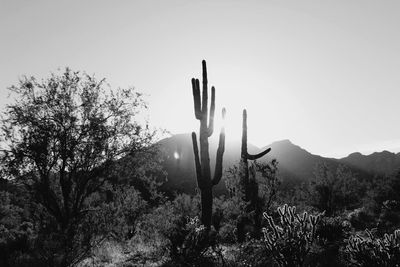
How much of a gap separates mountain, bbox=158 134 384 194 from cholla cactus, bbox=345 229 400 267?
57.1 metres

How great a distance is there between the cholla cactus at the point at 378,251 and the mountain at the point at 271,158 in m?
57.1

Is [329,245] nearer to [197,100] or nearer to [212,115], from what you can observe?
[212,115]

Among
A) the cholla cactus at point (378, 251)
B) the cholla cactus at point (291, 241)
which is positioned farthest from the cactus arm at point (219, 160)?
the cholla cactus at point (378, 251)

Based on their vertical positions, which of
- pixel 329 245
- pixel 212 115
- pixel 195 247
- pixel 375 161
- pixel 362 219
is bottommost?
pixel 375 161

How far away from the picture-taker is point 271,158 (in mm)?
98938

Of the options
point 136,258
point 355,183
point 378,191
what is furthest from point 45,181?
point 378,191

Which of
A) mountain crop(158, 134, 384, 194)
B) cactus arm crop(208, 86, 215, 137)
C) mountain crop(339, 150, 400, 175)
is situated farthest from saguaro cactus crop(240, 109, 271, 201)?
mountain crop(339, 150, 400, 175)

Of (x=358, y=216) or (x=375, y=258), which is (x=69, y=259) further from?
(x=358, y=216)

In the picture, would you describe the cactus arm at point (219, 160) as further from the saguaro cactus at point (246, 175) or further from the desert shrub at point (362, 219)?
the desert shrub at point (362, 219)

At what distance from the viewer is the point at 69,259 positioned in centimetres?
1098

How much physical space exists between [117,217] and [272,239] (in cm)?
929

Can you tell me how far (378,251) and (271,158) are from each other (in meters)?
92.9

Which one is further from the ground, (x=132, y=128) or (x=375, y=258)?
(x=132, y=128)

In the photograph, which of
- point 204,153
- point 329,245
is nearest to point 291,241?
point 329,245
